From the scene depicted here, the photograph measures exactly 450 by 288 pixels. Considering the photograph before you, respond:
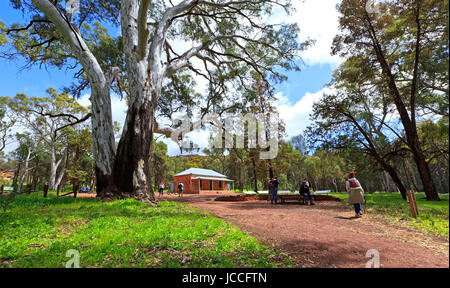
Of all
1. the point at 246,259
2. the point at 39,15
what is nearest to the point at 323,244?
the point at 246,259

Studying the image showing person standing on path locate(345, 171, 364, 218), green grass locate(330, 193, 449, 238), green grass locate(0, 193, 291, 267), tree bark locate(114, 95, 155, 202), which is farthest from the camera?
Answer: tree bark locate(114, 95, 155, 202)

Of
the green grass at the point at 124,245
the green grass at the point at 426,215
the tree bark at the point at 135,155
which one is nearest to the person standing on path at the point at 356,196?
the green grass at the point at 426,215

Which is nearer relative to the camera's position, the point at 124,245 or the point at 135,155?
the point at 124,245

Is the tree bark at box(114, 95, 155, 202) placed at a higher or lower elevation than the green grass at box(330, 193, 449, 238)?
higher

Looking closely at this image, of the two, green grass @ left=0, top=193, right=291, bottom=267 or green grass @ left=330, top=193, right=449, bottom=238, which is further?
green grass @ left=0, top=193, right=291, bottom=267

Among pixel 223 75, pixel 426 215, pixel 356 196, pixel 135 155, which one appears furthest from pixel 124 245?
pixel 223 75

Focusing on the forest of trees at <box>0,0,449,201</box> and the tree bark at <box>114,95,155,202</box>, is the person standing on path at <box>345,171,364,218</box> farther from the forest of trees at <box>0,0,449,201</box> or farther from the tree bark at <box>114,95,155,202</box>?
the tree bark at <box>114,95,155,202</box>

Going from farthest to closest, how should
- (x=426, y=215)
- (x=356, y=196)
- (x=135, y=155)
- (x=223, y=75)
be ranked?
(x=223, y=75), (x=135, y=155), (x=356, y=196), (x=426, y=215)

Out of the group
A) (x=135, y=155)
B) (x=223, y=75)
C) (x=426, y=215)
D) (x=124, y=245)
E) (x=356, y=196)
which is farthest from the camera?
(x=223, y=75)

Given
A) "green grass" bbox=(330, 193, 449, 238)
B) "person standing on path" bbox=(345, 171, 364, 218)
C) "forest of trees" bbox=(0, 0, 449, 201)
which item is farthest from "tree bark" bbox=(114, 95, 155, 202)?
"green grass" bbox=(330, 193, 449, 238)

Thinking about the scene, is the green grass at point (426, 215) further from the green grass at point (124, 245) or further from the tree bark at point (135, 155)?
the tree bark at point (135, 155)

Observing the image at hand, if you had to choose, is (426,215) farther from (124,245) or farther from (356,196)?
(124,245)
